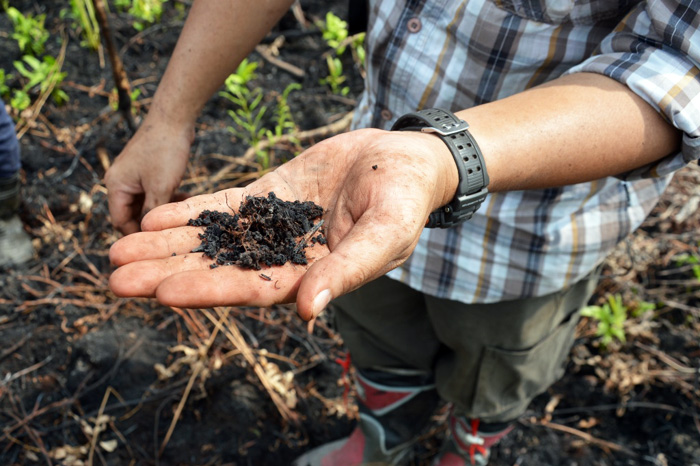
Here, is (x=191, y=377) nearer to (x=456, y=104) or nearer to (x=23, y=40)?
(x=456, y=104)

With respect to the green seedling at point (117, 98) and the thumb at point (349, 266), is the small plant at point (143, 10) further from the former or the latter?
the thumb at point (349, 266)

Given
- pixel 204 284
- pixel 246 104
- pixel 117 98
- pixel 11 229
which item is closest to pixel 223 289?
pixel 204 284

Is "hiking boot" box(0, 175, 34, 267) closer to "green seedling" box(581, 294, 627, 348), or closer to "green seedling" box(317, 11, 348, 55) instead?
"green seedling" box(317, 11, 348, 55)

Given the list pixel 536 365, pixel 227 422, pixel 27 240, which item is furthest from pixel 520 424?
pixel 27 240

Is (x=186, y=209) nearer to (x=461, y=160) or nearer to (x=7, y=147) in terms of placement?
(x=461, y=160)

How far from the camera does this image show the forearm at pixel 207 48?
188 cm

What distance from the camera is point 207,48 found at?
75.6 inches

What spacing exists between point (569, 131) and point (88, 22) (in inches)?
146

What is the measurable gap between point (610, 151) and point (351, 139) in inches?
27.7

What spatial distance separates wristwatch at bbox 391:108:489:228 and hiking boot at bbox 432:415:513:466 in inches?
49.3

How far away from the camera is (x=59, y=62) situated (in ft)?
13.1

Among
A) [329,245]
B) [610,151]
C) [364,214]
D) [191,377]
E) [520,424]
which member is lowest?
[520,424]

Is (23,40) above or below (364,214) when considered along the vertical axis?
below

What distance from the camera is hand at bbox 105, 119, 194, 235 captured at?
6.47ft
